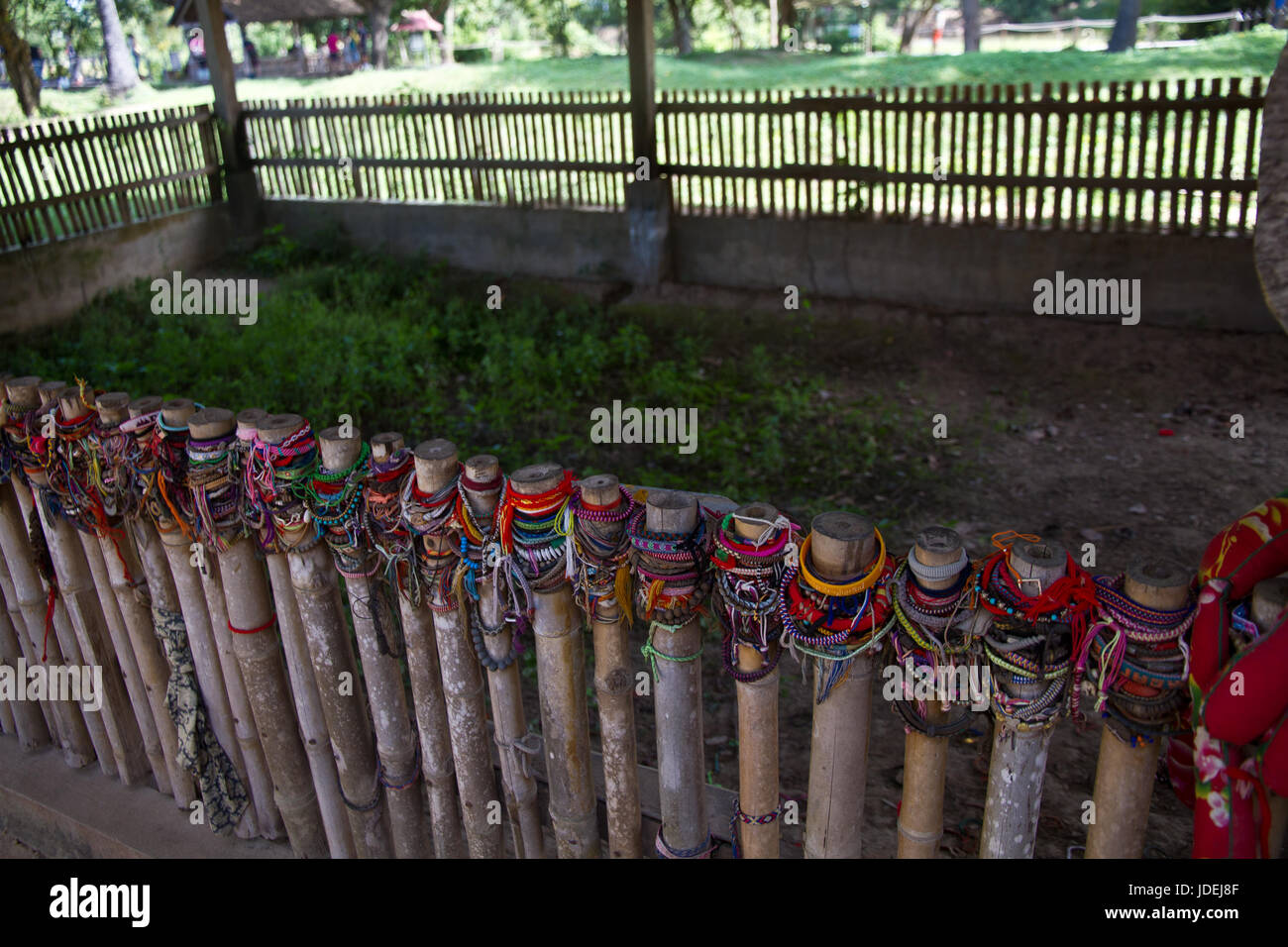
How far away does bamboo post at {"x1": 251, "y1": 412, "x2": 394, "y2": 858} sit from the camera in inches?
101

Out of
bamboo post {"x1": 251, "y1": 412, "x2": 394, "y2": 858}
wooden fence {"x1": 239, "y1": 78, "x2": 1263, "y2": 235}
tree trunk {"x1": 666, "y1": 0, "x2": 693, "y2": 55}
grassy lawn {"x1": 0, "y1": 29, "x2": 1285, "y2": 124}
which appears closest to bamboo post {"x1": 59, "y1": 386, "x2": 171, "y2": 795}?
bamboo post {"x1": 251, "y1": 412, "x2": 394, "y2": 858}

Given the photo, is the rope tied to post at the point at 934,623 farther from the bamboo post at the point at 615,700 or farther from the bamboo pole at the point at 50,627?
the bamboo pole at the point at 50,627

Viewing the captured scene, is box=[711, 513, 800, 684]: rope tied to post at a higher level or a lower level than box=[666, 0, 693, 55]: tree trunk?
lower

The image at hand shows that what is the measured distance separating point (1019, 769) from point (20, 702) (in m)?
3.41

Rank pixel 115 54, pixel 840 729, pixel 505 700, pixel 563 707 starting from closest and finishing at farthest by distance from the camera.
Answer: pixel 840 729, pixel 563 707, pixel 505 700, pixel 115 54

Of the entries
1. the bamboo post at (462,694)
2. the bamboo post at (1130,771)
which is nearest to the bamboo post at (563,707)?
the bamboo post at (462,694)

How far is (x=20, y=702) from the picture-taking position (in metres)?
3.56

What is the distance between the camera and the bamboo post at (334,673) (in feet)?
8.39

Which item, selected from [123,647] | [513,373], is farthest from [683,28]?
[123,647]

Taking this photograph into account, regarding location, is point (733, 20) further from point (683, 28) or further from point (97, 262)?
point (97, 262)

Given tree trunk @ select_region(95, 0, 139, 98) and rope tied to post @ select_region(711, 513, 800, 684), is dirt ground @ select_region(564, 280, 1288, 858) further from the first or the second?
tree trunk @ select_region(95, 0, 139, 98)

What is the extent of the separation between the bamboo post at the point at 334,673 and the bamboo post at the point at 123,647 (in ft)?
2.42

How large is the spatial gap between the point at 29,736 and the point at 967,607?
3.45 m

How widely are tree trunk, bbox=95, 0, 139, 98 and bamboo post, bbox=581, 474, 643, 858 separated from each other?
31016mm
